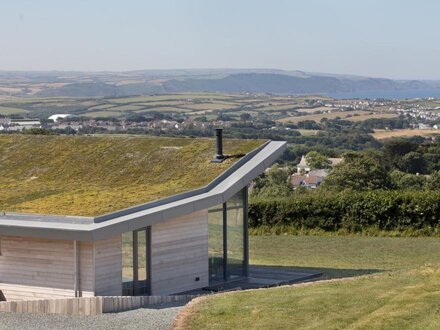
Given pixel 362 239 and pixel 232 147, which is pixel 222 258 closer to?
pixel 232 147

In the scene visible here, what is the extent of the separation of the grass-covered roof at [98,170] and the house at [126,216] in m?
0.03

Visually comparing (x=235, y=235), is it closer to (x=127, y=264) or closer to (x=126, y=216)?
(x=127, y=264)

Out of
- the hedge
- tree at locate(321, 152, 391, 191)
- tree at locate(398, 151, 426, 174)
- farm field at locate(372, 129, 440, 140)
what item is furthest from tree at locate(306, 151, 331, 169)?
farm field at locate(372, 129, 440, 140)

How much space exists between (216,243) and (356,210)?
44.2 ft

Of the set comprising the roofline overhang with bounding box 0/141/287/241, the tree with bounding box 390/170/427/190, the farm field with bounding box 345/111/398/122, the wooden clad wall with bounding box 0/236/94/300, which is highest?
the roofline overhang with bounding box 0/141/287/241

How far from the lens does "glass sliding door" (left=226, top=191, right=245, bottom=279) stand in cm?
2111

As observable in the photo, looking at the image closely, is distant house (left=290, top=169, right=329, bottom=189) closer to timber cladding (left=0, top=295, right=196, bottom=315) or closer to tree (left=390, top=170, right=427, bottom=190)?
tree (left=390, top=170, right=427, bottom=190)

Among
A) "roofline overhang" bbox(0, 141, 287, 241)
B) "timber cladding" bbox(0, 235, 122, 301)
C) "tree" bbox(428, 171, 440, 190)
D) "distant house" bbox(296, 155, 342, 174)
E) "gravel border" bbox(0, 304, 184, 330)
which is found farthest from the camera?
"distant house" bbox(296, 155, 342, 174)

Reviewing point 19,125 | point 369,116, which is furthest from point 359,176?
point 369,116

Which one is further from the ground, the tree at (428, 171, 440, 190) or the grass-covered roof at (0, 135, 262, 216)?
the grass-covered roof at (0, 135, 262, 216)

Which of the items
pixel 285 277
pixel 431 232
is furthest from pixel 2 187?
pixel 431 232

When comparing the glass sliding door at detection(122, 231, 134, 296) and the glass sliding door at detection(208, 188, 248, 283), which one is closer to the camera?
the glass sliding door at detection(122, 231, 134, 296)

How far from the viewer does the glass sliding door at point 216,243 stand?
20.4 meters

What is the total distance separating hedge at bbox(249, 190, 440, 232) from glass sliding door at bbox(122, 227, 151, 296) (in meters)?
15.4
